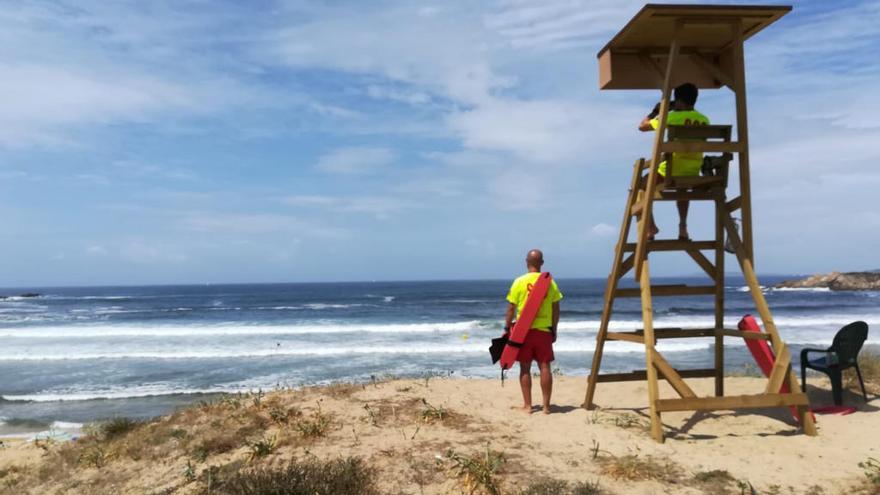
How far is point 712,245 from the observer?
6.31 metres

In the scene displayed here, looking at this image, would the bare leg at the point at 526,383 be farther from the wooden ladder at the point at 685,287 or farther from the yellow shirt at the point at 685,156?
the yellow shirt at the point at 685,156

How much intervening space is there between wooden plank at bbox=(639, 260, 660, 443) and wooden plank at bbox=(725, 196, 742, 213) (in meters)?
1.09

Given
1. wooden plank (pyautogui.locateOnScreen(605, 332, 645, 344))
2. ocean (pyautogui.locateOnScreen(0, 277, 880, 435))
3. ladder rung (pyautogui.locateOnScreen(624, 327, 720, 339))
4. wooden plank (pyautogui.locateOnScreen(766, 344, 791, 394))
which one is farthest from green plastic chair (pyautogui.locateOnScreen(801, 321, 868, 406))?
ocean (pyautogui.locateOnScreen(0, 277, 880, 435))

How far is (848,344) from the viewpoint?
6.71 m

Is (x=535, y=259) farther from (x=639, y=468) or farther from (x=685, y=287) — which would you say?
(x=639, y=468)

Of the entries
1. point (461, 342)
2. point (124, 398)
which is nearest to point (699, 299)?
point (461, 342)

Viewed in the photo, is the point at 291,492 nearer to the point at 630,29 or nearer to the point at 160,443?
the point at 160,443

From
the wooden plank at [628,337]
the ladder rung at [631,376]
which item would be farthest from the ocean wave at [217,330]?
the wooden plank at [628,337]

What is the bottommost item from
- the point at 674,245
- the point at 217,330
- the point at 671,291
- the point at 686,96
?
the point at 217,330

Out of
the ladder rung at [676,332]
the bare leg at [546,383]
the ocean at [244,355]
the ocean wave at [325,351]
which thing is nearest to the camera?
the ladder rung at [676,332]

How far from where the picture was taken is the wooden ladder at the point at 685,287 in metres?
5.38

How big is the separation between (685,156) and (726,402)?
242 centimetres

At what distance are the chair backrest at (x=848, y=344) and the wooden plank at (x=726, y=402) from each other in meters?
1.80

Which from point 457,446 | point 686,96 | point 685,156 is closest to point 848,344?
point 685,156
